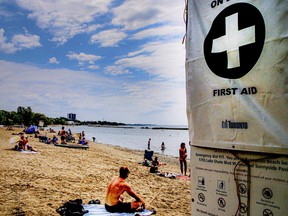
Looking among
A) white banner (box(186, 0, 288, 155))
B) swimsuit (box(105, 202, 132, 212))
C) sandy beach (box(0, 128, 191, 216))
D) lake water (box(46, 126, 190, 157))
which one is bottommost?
lake water (box(46, 126, 190, 157))

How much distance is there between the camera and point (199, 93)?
7.66 feet

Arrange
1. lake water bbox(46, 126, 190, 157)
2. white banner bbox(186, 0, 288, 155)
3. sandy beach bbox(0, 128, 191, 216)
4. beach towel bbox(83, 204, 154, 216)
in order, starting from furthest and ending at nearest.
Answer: lake water bbox(46, 126, 190, 157), sandy beach bbox(0, 128, 191, 216), beach towel bbox(83, 204, 154, 216), white banner bbox(186, 0, 288, 155)

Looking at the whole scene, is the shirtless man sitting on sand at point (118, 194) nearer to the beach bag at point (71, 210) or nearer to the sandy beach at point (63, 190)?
the beach bag at point (71, 210)

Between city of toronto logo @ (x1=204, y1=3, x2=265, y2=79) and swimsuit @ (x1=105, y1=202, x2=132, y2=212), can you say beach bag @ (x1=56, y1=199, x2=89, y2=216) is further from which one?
city of toronto logo @ (x1=204, y1=3, x2=265, y2=79)

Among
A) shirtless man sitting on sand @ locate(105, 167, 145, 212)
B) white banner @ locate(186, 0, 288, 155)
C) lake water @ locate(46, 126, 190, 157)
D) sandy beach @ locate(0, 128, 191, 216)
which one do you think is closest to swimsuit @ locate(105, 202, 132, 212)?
shirtless man sitting on sand @ locate(105, 167, 145, 212)

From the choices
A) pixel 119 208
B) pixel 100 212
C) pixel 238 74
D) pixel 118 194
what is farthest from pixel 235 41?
pixel 100 212

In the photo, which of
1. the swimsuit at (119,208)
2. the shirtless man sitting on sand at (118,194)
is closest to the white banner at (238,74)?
the shirtless man sitting on sand at (118,194)

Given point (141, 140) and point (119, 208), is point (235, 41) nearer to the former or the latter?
point (119, 208)

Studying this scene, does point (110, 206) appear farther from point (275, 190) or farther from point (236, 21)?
point (236, 21)

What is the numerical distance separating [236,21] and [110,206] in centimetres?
526

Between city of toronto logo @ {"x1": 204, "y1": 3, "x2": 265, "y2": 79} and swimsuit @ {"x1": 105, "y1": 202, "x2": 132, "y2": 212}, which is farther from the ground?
city of toronto logo @ {"x1": 204, "y1": 3, "x2": 265, "y2": 79}

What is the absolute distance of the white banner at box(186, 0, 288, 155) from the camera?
175 centimetres

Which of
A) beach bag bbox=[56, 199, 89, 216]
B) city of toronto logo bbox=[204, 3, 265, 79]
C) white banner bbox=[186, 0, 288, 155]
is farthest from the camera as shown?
beach bag bbox=[56, 199, 89, 216]

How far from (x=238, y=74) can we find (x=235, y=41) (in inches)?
12.6
